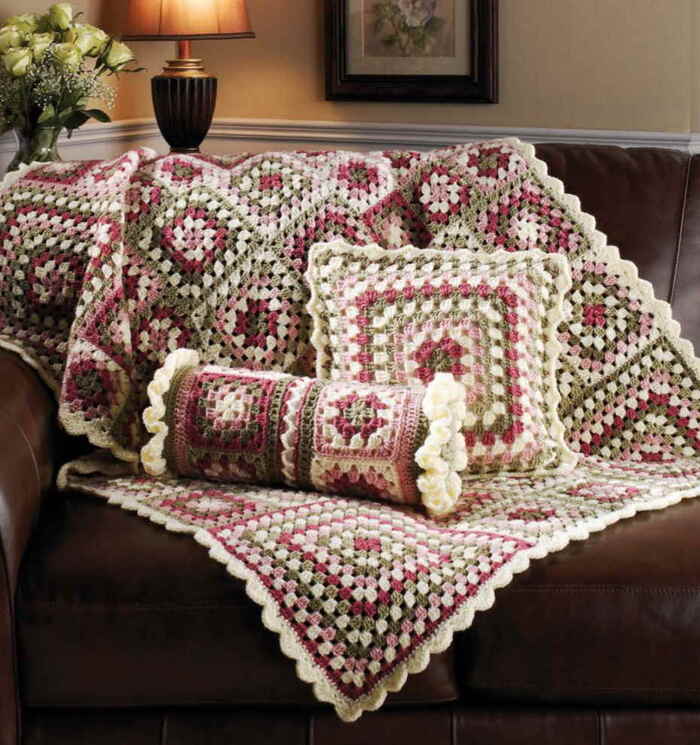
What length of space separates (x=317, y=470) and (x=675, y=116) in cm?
212

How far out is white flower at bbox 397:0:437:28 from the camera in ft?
A: 12.2

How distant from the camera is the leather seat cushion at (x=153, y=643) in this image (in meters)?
1.63

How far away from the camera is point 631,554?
5.53 feet

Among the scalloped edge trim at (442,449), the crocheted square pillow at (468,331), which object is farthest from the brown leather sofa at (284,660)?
the crocheted square pillow at (468,331)

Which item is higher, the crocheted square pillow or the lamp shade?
the lamp shade

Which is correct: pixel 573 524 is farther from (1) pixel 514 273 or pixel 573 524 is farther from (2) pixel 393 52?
(2) pixel 393 52

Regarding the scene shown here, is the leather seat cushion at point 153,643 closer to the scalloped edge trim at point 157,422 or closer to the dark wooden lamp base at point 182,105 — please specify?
the scalloped edge trim at point 157,422

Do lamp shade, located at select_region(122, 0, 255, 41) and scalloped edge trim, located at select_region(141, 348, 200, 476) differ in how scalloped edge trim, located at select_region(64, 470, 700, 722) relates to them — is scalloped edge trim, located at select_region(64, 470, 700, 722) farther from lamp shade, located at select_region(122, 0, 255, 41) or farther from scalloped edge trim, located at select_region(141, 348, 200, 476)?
lamp shade, located at select_region(122, 0, 255, 41)

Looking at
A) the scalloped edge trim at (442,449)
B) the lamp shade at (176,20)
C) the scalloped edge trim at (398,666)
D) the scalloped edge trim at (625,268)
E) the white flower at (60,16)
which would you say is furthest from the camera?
the lamp shade at (176,20)

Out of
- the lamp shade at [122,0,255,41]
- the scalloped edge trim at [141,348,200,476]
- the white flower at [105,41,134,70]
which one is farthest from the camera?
the lamp shade at [122,0,255,41]

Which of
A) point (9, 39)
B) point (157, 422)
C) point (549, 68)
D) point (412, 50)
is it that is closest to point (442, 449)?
point (157, 422)

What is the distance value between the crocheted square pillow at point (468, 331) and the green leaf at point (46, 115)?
2.87ft

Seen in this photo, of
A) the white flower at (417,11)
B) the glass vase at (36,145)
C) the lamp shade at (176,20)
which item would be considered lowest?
the glass vase at (36,145)

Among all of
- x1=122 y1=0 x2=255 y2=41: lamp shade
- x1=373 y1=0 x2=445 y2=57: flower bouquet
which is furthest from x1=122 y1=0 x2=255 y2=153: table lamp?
x1=373 y1=0 x2=445 y2=57: flower bouquet
